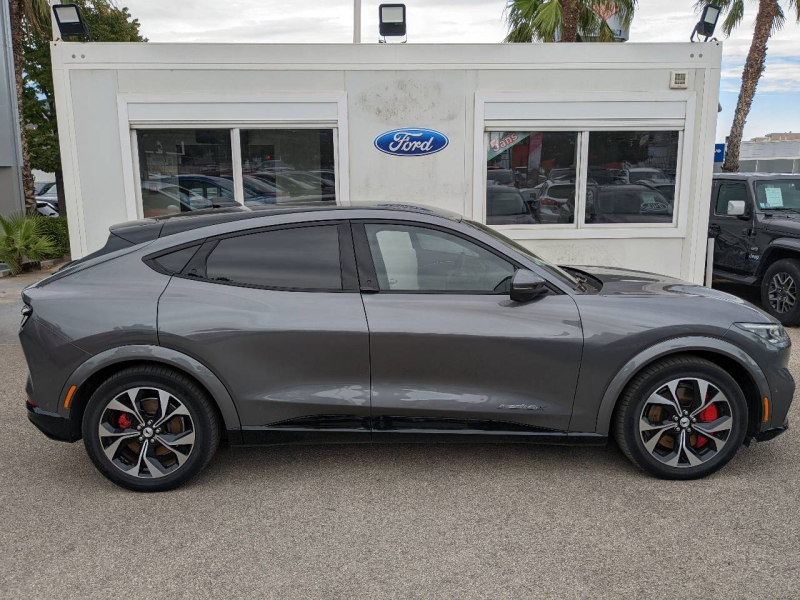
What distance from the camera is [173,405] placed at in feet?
12.9

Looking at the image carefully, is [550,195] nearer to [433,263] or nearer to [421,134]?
[421,134]

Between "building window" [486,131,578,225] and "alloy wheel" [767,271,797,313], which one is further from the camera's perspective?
"alloy wheel" [767,271,797,313]

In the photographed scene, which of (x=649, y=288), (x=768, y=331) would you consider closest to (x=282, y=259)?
(x=649, y=288)

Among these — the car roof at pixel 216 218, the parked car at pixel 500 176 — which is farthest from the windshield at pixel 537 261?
the parked car at pixel 500 176

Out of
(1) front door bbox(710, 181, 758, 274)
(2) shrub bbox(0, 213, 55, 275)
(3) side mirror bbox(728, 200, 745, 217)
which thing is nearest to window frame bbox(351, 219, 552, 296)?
(3) side mirror bbox(728, 200, 745, 217)

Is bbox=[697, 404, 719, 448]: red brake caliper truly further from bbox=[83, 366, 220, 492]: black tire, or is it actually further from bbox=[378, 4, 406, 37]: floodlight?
bbox=[378, 4, 406, 37]: floodlight

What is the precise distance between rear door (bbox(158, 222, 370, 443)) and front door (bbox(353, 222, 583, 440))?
0.13m

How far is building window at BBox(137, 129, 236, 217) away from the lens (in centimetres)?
786

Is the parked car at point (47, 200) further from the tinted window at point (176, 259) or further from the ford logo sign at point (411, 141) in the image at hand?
the tinted window at point (176, 259)

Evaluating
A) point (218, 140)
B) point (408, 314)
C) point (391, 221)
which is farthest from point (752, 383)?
point (218, 140)

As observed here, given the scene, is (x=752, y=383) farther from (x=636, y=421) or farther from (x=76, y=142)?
(x=76, y=142)

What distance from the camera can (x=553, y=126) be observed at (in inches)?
315

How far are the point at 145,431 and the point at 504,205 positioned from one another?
17.6ft

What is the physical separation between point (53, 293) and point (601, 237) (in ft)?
20.3
